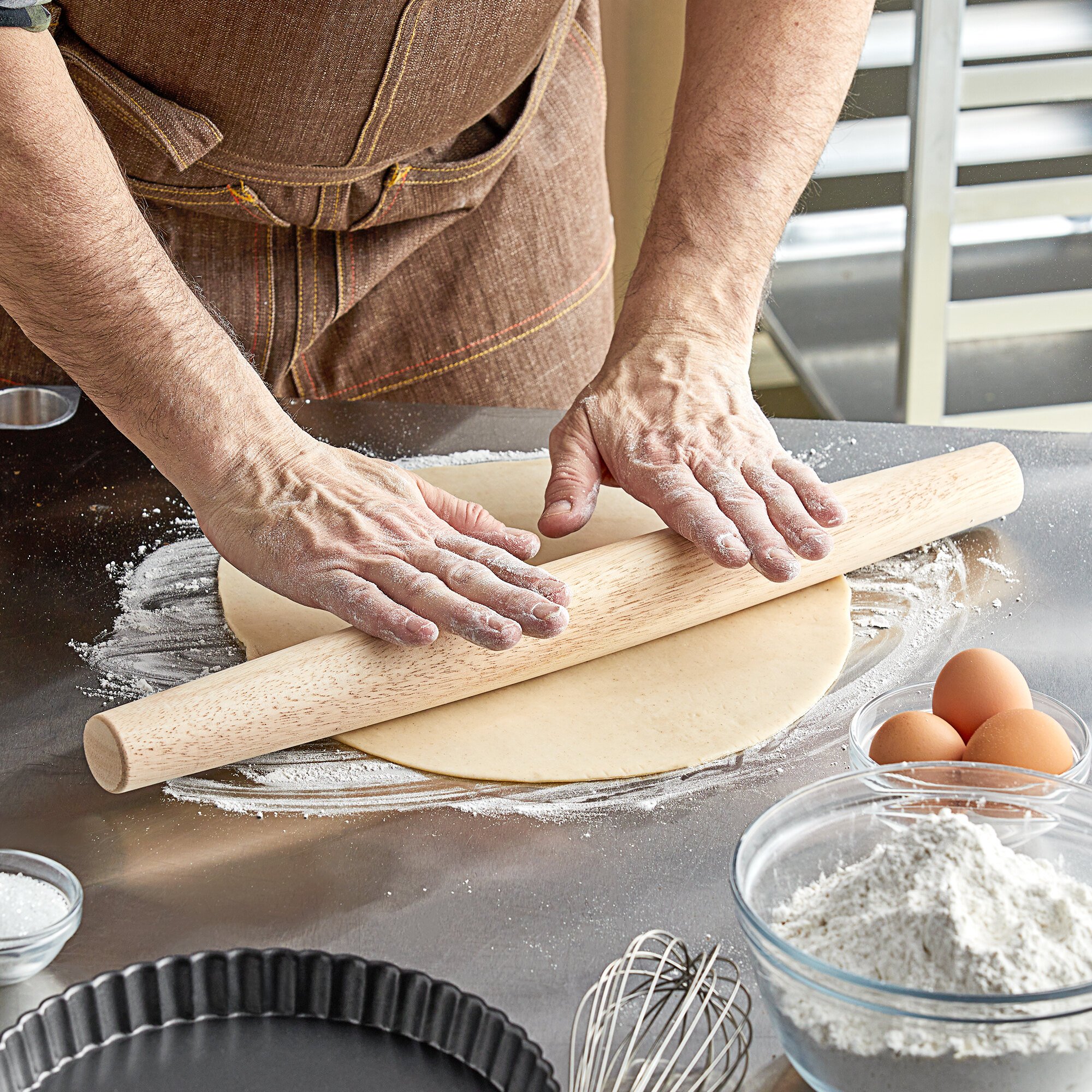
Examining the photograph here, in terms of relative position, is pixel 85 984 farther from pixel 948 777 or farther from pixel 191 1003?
pixel 948 777

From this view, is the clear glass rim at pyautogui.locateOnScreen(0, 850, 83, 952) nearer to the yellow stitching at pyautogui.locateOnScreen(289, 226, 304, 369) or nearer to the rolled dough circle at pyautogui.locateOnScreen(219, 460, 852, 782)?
the rolled dough circle at pyautogui.locateOnScreen(219, 460, 852, 782)

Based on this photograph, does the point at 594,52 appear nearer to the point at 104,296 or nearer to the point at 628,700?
the point at 104,296

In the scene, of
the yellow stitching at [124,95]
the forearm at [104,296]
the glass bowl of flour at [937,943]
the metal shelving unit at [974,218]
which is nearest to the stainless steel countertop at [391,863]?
the glass bowl of flour at [937,943]

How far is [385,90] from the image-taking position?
4.86 ft

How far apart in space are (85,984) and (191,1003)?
63 millimetres

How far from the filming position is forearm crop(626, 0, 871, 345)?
1.56m

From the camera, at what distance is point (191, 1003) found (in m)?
0.74

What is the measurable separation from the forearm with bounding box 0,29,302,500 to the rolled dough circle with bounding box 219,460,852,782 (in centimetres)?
18

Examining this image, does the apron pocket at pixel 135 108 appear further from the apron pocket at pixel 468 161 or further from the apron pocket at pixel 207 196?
the apron pocket at pixel 468 161

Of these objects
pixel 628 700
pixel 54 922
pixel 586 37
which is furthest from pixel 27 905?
pixel 586 37

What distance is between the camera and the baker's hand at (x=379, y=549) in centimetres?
109

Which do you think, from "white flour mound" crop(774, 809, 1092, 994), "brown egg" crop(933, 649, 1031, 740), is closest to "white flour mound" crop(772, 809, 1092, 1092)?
"white flour mound" crop(774, 809, 1092, 994)

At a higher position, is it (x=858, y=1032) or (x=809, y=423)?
(x=858, y=1032)

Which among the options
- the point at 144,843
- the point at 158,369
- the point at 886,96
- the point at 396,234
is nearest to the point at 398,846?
the point at 144,843
